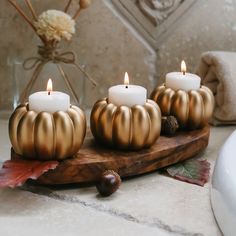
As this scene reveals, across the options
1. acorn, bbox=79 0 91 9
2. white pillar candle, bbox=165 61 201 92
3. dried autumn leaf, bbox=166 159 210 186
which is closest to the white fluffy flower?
acorn, bbox=79 0 91 9

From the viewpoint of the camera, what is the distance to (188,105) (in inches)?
30.4

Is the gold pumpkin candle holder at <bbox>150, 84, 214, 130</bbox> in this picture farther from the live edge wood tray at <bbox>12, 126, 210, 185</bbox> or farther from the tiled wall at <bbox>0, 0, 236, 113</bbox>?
the tiled wall at <bbox>0, 0, 236, 113</bbox>

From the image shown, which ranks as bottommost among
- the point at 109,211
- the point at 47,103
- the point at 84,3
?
the point at 109,211

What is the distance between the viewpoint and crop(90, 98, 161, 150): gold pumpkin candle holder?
26.5 inches

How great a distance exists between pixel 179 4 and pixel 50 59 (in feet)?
0.89

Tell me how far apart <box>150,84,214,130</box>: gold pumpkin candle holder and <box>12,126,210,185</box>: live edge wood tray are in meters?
0.02

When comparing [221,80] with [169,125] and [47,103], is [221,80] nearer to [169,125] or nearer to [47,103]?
[169,125]

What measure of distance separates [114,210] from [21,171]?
0.11 meters

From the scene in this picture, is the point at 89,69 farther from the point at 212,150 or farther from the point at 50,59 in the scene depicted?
the point at 212,150

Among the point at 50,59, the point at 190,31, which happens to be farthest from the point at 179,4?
the point at 50,59

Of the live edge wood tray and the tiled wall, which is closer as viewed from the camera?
the live edge wood tray

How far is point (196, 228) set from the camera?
1.85 feet

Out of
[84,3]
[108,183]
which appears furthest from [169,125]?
[84,3]

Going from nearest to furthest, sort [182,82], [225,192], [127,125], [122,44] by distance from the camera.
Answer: [225,192] < [127,125] < [182,82] < [122,44]
